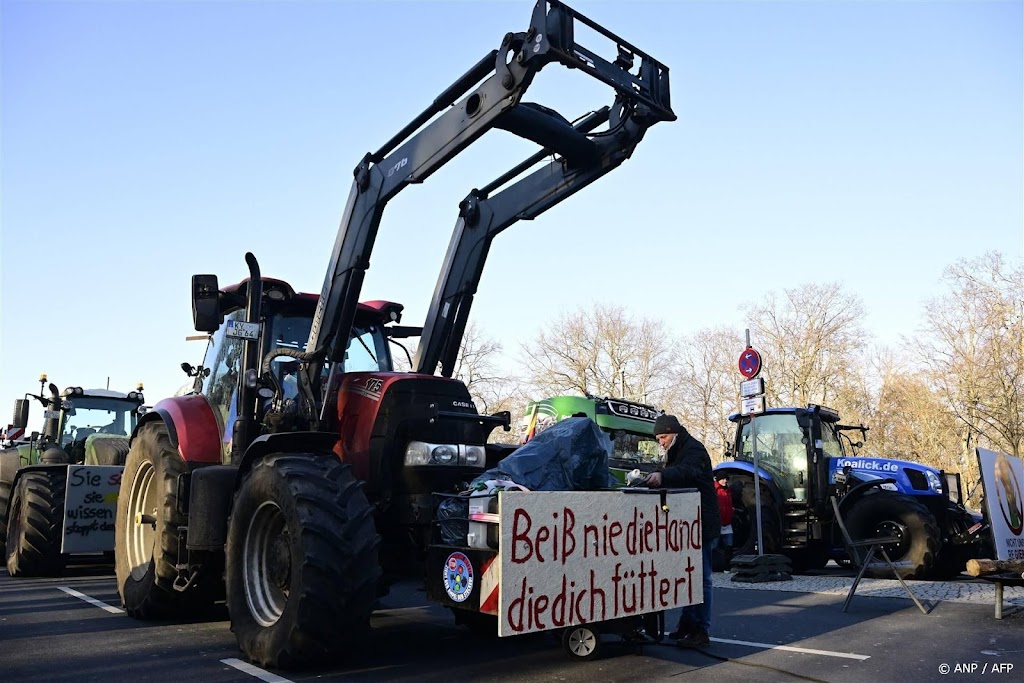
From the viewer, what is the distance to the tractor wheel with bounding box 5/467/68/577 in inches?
428

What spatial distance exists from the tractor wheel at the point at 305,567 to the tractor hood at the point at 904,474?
9360mm

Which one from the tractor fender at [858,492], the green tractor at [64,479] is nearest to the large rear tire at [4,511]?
the green tractor at [64,479]

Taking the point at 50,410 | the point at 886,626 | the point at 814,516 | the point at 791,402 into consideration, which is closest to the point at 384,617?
the point at 886,626

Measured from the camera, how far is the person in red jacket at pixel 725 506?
11430 millimetres

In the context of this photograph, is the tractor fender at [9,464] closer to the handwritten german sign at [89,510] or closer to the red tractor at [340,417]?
the handwritten german sign at [89,510]

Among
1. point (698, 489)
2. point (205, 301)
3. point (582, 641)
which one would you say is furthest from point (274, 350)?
point (698, 489)

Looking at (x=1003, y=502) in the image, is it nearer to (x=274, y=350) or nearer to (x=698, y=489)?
(x=698, y=489)

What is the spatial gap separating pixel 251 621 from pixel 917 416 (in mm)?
34986

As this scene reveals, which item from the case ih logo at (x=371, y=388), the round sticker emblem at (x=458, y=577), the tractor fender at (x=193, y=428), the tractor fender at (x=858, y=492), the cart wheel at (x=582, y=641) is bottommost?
the cart wheel at (x=582, y=641)

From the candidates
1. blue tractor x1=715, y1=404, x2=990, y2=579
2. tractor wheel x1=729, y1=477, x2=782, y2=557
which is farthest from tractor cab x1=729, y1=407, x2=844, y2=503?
tractor wheel x1=729, y1=477, x2=782, y2=557

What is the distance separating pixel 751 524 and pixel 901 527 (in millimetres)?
2336

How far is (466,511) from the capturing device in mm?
5297

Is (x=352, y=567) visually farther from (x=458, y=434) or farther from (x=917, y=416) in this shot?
(x=917, y=416)

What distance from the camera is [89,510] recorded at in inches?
400
